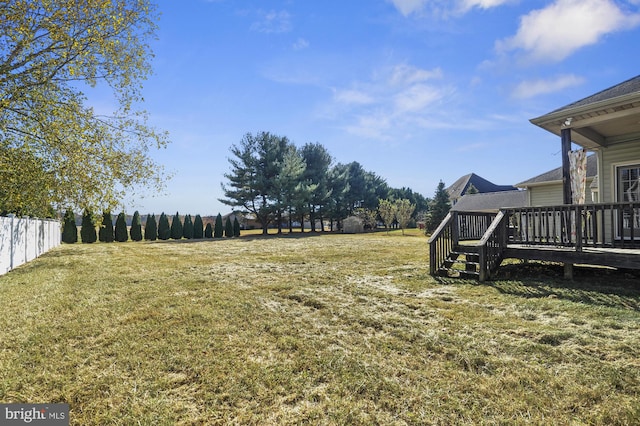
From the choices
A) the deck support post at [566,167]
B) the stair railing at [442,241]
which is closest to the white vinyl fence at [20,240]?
the stair railing at [442,241]

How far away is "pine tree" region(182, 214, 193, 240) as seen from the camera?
23250 millimetres

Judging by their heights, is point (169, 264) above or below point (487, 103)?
below

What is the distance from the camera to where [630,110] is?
6.04 meters

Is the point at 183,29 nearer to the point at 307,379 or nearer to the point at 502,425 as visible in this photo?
the point at 307,379

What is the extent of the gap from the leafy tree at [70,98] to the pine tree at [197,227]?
14.0 m

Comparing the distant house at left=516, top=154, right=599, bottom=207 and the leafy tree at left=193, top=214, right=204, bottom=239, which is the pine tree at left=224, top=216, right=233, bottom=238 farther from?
the distant house at left=516, top=154, right=599, bottom=207

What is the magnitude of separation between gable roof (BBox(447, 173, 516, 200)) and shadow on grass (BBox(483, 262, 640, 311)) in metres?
31.7

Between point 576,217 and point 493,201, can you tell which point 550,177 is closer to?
point 493,201

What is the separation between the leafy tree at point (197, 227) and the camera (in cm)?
2373

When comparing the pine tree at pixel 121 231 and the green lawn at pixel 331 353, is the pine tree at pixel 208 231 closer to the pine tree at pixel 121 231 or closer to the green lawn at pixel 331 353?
the pine tree at pixel 121 231

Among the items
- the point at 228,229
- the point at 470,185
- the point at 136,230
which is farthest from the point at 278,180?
the point at 470,185

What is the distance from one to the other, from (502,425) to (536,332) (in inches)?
74.4

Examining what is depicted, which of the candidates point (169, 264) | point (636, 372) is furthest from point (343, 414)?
point (169, 264)

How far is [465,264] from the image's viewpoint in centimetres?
718
